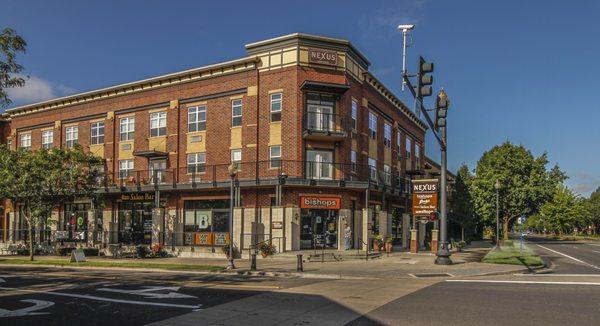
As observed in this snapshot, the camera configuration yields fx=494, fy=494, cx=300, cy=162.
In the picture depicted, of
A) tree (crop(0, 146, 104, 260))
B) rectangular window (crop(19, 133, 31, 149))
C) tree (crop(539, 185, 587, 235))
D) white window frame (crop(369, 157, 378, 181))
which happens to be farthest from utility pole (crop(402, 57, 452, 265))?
tree (crop(539, 185, 587, 235))

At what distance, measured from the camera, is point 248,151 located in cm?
3186

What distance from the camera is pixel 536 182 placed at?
54.5 meters

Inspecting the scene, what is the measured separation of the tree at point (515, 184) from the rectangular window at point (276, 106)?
A: 32695 mm

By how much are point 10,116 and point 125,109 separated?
16.0 m

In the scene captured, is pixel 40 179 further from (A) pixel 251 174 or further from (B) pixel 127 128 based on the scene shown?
(A) pixel 251 174

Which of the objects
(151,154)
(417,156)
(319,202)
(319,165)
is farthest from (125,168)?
(417,156)

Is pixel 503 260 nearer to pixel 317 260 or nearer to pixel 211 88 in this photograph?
pixel 317 260

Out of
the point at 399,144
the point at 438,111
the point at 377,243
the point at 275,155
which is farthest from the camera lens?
the point at 399,144

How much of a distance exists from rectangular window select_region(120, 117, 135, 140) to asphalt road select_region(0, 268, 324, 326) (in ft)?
66.2

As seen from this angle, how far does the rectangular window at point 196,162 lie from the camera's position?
110ft

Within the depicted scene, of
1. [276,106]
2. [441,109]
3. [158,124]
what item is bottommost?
[441,109]

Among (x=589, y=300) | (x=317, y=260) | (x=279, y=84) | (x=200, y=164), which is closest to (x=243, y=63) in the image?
(x=279, y=84)

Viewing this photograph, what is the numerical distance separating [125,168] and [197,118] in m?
7.82

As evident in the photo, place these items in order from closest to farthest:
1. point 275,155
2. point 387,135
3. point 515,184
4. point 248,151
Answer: point 275,155 → point 248,151 → point 387,135 → point 515,184
